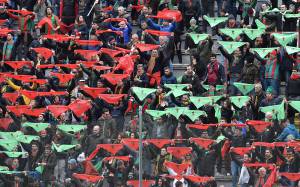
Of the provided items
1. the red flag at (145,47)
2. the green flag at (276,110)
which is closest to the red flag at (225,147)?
the green flag at (276,110)

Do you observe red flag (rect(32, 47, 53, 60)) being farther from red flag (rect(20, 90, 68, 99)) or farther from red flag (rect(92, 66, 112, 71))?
red flag (rect(20, 90, 68, 99))

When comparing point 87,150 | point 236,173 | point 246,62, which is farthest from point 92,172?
point 246,62

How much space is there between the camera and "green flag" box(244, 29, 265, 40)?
47500mm

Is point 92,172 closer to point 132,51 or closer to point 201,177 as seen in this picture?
point 201,177

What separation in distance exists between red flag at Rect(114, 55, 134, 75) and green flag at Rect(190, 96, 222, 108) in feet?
8.96

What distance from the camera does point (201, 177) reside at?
3984 centimetres

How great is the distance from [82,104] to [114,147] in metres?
5.24

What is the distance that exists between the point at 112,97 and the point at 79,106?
907mm

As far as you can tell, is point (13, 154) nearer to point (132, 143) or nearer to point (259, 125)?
point (132, 143)

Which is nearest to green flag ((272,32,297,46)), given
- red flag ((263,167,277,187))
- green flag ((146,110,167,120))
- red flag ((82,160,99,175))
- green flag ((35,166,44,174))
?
green flag ((146,110,167,120))

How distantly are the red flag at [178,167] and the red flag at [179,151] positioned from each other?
0.25 m

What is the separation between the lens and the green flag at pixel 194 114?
143 ft

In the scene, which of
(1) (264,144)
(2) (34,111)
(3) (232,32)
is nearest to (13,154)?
(2) (34,111)

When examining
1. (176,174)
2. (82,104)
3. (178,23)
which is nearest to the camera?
(176,174)
